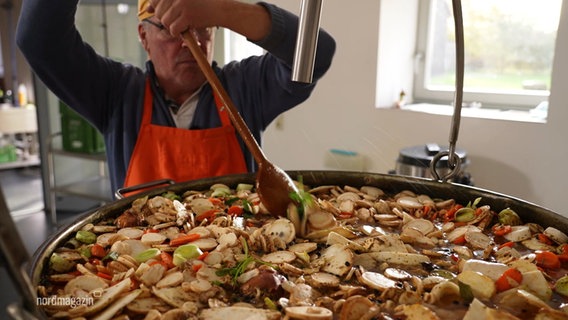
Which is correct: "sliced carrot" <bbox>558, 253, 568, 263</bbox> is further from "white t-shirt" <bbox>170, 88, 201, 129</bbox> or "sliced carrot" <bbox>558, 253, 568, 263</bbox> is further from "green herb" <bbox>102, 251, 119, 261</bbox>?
"white t-shirt" <bbox>170, 88, 201, 129</bbox>

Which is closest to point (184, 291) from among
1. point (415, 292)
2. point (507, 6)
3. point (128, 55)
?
point (415, 292)

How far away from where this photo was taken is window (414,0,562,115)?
2006 millimetres

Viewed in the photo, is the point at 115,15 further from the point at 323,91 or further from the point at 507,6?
the point at 507,6

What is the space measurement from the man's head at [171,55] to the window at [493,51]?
1.34m

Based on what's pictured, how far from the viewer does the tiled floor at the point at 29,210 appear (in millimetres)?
2830

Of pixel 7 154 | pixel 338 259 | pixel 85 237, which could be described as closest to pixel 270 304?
pixel 338 259

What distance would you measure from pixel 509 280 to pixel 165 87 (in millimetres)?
1112

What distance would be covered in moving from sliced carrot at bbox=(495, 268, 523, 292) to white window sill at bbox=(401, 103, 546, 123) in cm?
125

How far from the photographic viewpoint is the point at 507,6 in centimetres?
206

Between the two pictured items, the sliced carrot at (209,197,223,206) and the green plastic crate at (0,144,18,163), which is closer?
the sliced carrot at (209,197,223,206)

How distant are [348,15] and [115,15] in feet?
5.77

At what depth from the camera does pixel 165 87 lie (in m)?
1.44

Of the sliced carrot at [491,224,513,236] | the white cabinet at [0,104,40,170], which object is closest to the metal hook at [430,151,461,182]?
the sliced carrot at [491,224,513,236]

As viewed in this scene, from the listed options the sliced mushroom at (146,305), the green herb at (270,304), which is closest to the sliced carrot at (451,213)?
the green herb at (270,304)
